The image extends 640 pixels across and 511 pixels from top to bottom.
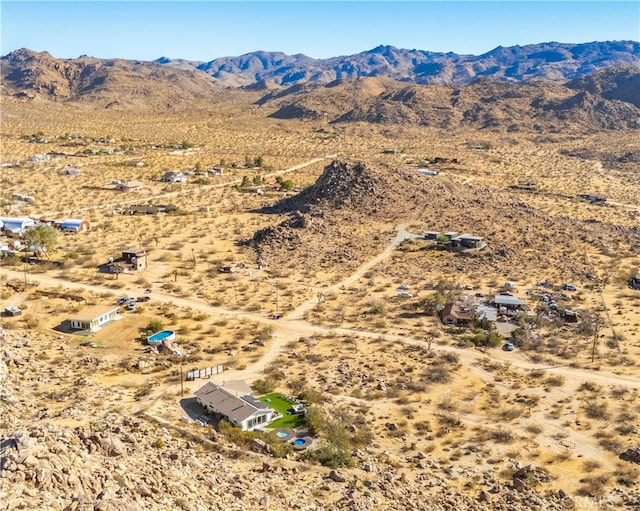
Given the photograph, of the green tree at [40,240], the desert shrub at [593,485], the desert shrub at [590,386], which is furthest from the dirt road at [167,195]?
the desert shrub at [593,485]

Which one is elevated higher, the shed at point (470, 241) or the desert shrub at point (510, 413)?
the shed at point (470, 241)

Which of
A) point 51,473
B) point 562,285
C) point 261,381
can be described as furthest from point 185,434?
point 562,285

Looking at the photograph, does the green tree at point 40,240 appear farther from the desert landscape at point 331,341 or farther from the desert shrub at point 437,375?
the desert shrub at point 437,375

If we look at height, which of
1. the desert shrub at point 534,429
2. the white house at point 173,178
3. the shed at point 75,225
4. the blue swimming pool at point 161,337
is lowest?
the desert shrub at point 534,429

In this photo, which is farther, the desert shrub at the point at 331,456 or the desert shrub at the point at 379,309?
the desert shrub at the point at 379,309

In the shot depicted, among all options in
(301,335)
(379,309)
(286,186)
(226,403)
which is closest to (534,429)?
(226,403)

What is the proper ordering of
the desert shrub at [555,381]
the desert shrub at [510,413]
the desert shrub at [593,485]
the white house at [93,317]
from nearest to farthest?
1. the desert shrub at [593,485]
2. the desert shrub at [510,413]
3. the desert shrub at [555,381]
4. the white house at [93,317]

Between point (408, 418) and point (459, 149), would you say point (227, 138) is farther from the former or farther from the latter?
point (408, 418)
